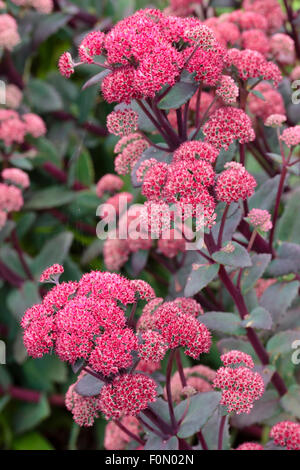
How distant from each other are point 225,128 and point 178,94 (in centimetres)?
5

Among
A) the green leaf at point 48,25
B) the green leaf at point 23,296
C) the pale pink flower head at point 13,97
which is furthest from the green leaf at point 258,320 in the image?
the green leaf at point 48,25

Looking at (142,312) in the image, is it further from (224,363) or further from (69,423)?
(69,423)

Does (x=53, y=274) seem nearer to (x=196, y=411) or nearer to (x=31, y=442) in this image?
(x=196, y=411)

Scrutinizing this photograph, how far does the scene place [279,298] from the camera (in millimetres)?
728

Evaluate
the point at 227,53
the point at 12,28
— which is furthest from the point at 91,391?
the point at 12,28

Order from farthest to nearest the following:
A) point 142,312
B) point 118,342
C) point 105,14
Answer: point 105,14
point 142,312
point 118,342

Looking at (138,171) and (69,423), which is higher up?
(138,171)

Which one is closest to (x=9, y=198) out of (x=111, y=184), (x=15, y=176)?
(x=15, y=176)

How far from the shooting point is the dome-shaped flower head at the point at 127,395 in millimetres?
477

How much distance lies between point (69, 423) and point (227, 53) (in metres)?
0.73

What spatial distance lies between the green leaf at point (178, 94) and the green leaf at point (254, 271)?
21 cm

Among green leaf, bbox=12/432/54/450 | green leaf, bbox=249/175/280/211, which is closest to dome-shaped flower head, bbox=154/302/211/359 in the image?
green leaf, bbox=249/175/280/211

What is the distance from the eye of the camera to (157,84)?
513 mm

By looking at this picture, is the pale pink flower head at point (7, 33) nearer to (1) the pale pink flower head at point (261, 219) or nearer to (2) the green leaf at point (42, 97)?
(2) the green leaf at point (42, 97)
